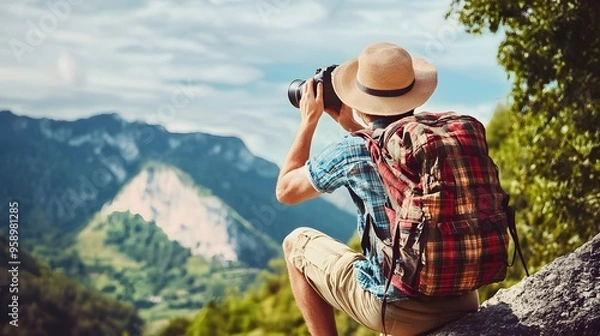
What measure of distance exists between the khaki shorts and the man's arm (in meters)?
0.24

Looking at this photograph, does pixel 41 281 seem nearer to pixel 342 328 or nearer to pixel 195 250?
pixel 342 328

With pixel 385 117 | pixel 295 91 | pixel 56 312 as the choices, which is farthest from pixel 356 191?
pixel 56 312

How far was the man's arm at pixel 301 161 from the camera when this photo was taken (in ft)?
15.4

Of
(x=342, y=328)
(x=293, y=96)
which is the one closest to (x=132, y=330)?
(x=342, y=328)

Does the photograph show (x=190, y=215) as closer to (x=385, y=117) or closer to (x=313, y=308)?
(x=313, y=308)

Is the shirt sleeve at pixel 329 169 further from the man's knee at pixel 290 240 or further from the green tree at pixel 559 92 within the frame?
the green tree at pixel 559 92

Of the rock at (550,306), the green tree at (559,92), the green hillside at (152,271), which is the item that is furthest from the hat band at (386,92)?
the green hillside at (152,271)

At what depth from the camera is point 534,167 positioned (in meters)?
11.4

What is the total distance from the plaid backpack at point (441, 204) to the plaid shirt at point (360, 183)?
3.5 inches

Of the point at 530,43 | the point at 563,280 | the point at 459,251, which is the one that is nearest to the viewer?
the point at 459,251

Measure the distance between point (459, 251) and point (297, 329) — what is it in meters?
17.9

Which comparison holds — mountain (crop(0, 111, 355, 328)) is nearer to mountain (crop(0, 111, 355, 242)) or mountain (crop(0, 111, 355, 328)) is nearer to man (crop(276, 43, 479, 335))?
mountain (crop(0, 111, 355, 242))

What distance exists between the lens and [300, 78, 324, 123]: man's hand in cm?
493

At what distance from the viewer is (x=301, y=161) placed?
4.80 m
